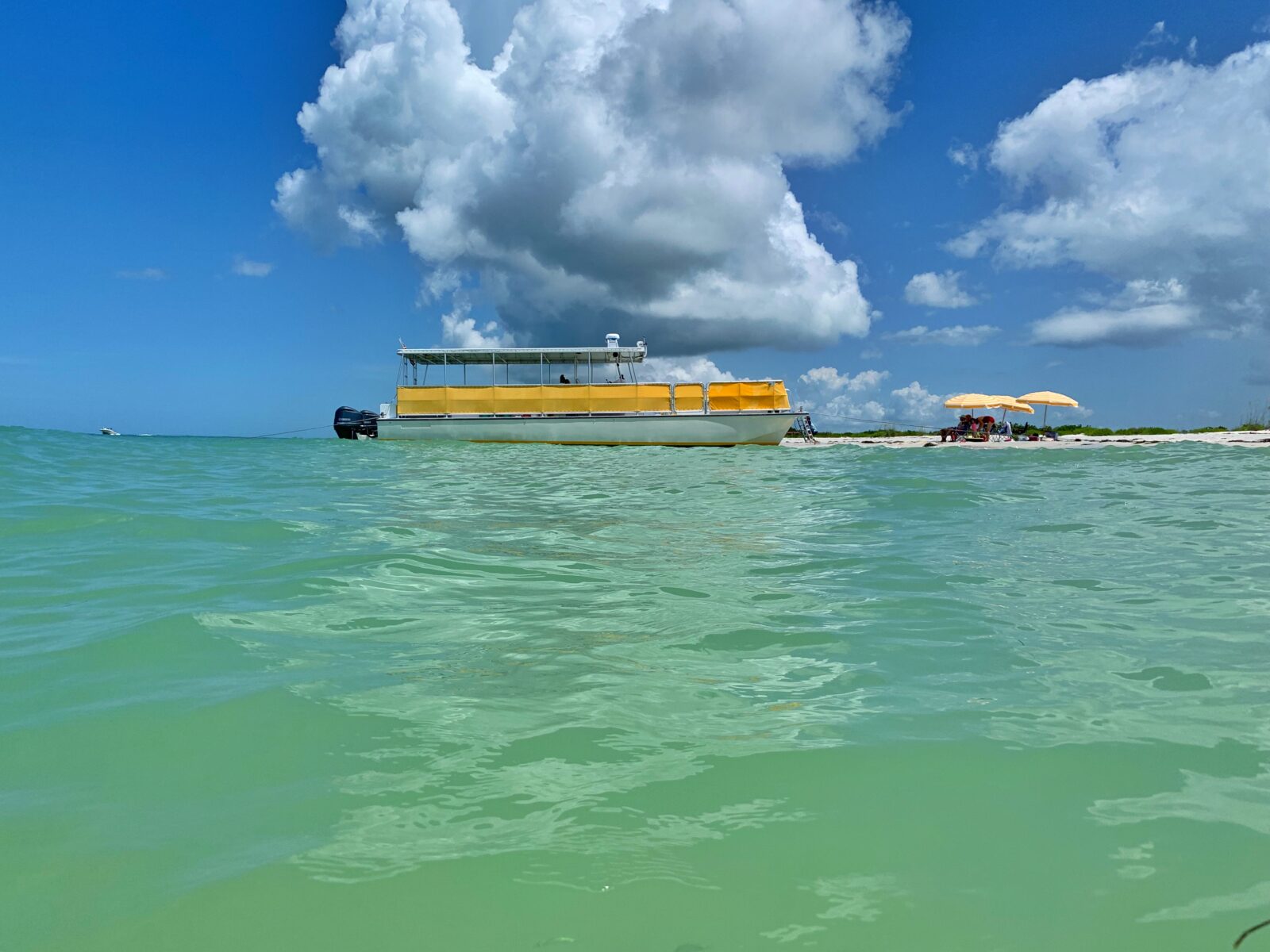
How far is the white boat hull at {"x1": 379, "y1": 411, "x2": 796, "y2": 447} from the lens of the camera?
112 ft

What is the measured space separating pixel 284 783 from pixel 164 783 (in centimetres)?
40

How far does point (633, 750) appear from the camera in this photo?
8.64ft

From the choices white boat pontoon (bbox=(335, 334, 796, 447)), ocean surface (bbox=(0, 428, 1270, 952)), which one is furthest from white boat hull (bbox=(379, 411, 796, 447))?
ocean surface (bbox=(0, 428, 1270, 952))

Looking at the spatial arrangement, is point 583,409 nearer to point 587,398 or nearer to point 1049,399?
point 587,398

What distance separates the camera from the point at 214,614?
4.48m

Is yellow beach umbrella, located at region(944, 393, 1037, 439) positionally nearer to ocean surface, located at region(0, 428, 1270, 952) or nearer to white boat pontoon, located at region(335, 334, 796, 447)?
white boat pontoon, located at region(335, 334, 796, 447)

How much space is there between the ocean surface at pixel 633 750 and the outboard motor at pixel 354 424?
3734 cm

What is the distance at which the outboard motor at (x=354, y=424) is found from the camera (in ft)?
139

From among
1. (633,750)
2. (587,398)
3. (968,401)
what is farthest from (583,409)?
(633,750)

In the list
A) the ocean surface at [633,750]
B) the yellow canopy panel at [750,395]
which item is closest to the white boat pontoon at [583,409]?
the yellow canopy panel at [750,395]

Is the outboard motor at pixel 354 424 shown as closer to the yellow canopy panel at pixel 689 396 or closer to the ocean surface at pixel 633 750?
the yellow canopy panel at pixel 689 396

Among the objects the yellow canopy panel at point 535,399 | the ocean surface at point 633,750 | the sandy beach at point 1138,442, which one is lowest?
the ocean surface at point 633,750

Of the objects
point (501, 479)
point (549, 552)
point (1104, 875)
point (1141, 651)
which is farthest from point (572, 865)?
point (501, 479)

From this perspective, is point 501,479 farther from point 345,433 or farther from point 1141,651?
point 345,433
